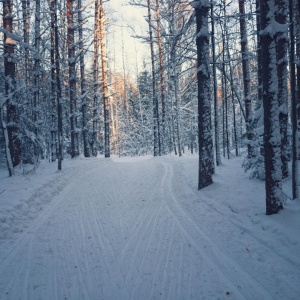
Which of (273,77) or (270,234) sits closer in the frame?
(270,234)

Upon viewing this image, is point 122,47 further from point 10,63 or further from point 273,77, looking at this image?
point 273,77

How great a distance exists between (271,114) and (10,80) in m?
11.8

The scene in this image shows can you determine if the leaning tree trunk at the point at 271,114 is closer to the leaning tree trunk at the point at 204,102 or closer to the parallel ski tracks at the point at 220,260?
the parallel ski tracks at the point at 220,260

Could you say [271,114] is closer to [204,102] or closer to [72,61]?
[204,102]

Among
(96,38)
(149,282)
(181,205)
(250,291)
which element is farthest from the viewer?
(96,38)

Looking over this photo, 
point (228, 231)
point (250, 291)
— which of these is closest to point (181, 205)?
point (228, 231)

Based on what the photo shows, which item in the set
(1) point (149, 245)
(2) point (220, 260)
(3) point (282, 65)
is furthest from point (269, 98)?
(1) point (149, 245)

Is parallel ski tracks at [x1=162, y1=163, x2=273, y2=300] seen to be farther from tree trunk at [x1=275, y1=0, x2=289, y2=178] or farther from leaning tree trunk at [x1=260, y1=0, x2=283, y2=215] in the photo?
tree trunk at [x1=275, y1=0, x2=289, y2=178]

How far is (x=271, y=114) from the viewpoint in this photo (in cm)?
580

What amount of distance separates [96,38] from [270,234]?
73.5ft

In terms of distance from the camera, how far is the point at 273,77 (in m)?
5.71

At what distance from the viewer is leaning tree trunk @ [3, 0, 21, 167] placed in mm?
12086

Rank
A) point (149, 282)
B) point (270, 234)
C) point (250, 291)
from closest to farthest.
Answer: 1. point (250, 291)
2. point (149, 282)
3. point (270, 234)

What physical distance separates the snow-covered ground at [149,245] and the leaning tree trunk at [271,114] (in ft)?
1.38
